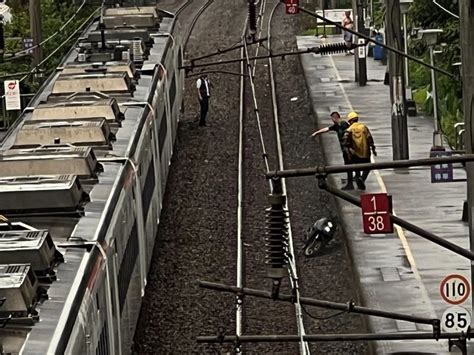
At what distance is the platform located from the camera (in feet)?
65.7

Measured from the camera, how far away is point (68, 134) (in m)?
19.0

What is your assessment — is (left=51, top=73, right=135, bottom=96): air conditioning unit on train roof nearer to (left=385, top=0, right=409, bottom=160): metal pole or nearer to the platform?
the platform

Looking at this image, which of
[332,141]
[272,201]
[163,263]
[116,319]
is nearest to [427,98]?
[332,141]

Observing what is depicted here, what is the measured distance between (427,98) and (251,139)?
5.24m

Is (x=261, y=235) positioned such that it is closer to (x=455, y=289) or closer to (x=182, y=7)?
(x=455, y=289)

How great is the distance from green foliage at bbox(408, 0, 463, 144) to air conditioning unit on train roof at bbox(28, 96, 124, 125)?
9.95m

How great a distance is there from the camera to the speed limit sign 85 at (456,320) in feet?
47.7

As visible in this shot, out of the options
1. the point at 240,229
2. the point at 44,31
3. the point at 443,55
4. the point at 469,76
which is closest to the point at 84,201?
the point at 469,76

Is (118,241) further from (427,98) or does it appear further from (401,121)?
(427,98)

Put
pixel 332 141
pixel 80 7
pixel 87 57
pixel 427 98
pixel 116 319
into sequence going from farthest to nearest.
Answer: pixel 80 7, pixel 427 98, pixel 332 141, pixel 87 57, pixel 116 319

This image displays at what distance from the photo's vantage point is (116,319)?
14.8 metres

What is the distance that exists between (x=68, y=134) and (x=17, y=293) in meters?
7.64

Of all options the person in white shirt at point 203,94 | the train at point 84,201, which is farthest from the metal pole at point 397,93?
the person in white shirt at point 203,94

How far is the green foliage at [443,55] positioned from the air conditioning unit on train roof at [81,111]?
9.95m
